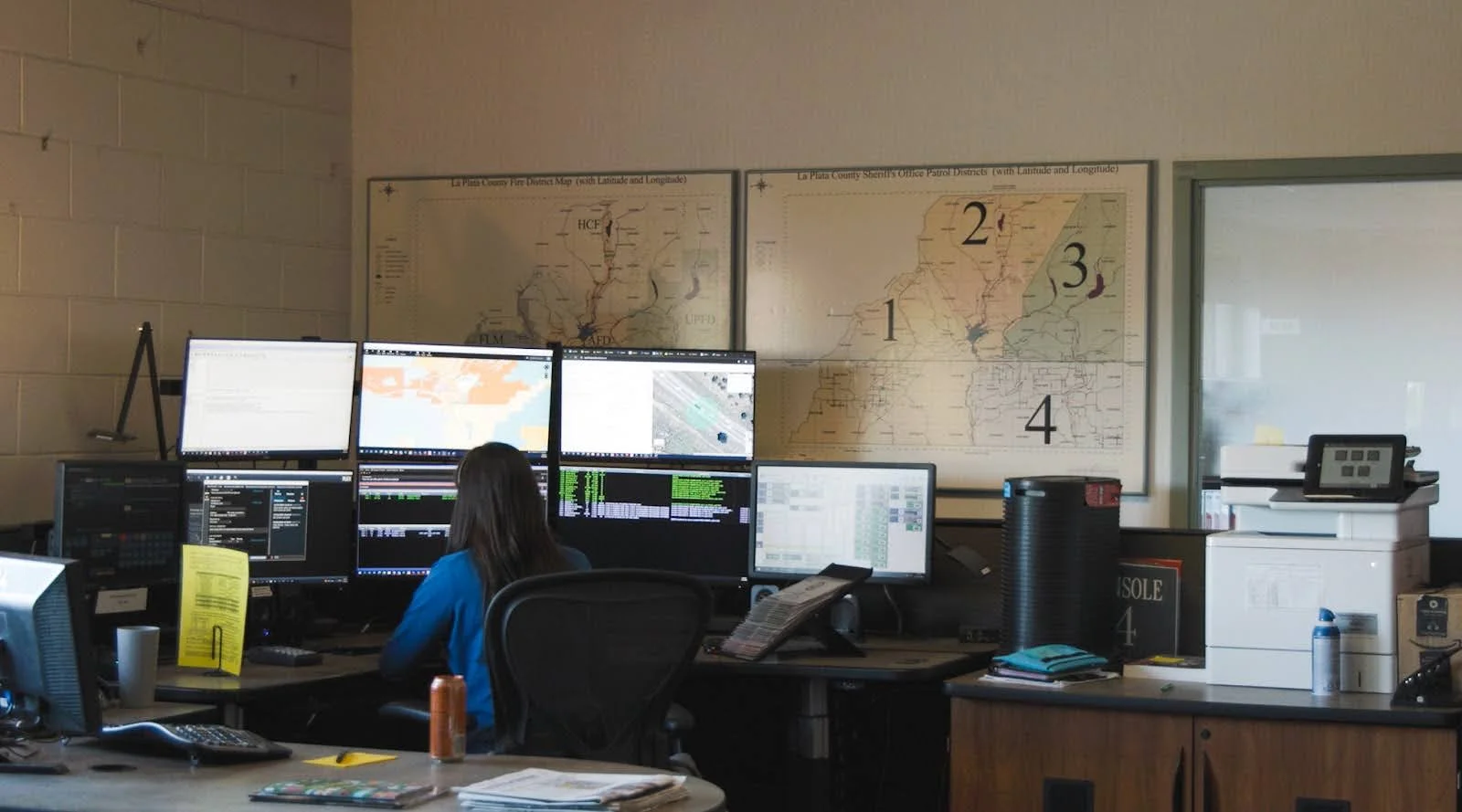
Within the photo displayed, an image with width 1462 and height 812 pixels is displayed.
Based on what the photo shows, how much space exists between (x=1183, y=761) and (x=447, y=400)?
217cm

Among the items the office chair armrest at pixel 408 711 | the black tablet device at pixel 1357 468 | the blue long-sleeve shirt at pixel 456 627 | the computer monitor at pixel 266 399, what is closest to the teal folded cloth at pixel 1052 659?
the black tablet device at pixel 1357 468

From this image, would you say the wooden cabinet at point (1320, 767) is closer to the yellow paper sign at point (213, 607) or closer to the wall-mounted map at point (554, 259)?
the yellow paper sign at point (213, 607)

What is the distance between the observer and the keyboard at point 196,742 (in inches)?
112

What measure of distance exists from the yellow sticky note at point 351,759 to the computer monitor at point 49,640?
36 centimetres

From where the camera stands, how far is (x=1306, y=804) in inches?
137

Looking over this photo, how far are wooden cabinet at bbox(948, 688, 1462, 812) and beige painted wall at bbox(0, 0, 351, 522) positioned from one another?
2.54 metres

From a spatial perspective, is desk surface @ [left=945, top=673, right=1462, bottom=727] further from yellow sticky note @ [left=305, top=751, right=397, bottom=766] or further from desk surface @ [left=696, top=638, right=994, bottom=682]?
yellow sticky note @ [left=305, top=751, right=397, bottom=766]

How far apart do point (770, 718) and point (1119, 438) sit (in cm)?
133

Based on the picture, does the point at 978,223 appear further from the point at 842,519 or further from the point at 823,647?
the point at 823,647

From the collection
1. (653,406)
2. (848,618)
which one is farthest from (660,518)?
(848,618)

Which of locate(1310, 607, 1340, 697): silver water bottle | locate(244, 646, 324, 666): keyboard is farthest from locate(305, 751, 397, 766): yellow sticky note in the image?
locate(1310, 607, 1340, 697): silver water bottle

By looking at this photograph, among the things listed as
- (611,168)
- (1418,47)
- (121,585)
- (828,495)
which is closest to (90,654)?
(121,585)

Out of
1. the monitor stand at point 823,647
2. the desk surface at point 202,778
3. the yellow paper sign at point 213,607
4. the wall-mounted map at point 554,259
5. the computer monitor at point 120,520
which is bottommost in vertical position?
the desk surface at point 202,778

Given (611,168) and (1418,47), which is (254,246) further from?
(1418,47)
